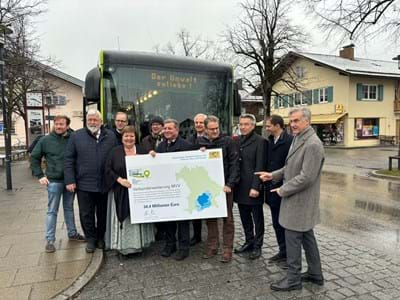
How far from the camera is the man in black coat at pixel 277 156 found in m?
4.39

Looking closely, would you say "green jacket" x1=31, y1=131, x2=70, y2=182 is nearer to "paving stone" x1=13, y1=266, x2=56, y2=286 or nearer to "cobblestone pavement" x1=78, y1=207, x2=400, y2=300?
"paving stone" x1=13, y1=266, x2=56, y2=286

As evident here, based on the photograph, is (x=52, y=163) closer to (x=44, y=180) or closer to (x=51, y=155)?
(x=51, y=155)

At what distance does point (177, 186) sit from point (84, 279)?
1519mm

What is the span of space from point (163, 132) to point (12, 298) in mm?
2494

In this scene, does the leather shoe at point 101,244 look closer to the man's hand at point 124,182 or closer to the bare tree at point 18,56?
the man's hand at point 124,182

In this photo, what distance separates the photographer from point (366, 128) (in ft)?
103

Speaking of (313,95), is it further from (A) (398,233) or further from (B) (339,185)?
(A) (398,233)

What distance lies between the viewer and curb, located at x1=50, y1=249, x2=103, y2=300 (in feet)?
11.8

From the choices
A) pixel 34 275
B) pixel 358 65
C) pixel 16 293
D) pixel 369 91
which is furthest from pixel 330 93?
pixel 16 293

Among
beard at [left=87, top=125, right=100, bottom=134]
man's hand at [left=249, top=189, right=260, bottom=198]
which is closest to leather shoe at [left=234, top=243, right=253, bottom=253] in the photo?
man's hand at [left=249, top=189, right=260, bottom=198]

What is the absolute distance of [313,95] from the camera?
34125mm

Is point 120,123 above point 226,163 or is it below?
above

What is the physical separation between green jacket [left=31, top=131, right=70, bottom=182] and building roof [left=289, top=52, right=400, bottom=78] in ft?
93.9

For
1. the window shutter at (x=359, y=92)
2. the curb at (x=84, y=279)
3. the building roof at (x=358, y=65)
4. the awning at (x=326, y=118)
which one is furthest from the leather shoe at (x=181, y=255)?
the window shutter at (x=359, y=92)
